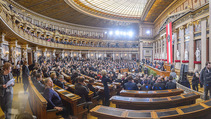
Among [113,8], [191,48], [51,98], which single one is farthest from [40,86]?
[113,8]

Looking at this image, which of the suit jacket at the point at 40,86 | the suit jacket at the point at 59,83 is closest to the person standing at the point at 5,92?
the suit jacket at the point at 40,86

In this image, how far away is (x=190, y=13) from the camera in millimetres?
12539

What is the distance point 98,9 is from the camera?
93.9 ft

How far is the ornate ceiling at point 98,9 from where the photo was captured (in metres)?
20.8

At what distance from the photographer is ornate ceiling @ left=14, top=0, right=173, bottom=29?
68.4 ft

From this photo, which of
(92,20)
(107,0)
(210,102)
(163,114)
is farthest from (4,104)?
(92,20)

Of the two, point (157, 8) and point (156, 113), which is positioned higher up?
point (157, 8)

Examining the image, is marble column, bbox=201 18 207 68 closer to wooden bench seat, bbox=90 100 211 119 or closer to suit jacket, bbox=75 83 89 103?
wooden bench seat, bbox=90 100 211 119

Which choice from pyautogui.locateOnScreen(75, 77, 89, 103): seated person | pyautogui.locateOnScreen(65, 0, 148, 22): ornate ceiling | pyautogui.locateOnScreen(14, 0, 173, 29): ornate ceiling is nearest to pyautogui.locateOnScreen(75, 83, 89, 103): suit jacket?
pyautogui.locateOnScreen(75, 77, 89, 103): seated person

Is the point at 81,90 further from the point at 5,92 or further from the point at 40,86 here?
the point at 5,92

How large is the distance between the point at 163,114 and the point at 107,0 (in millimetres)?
27275

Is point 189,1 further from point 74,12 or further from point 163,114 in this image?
point 74,12

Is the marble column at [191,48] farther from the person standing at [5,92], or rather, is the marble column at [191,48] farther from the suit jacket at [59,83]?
the person standing at [5,92]

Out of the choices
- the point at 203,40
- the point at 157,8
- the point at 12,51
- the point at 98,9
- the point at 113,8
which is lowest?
the point at 12,51
